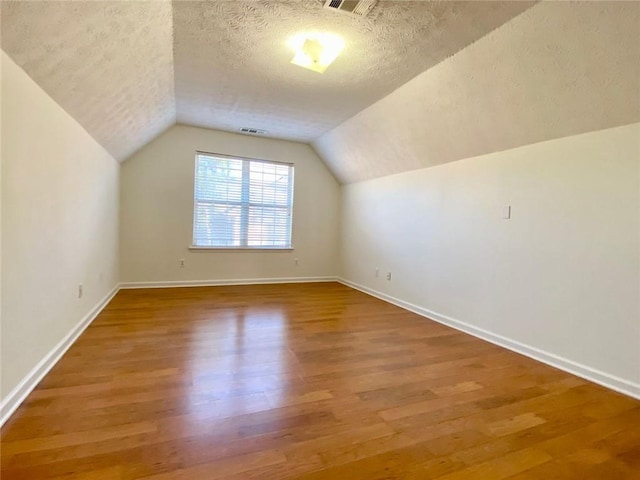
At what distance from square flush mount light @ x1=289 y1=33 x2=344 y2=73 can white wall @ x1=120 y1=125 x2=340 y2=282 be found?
9.76ft

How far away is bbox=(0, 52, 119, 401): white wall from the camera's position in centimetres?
168

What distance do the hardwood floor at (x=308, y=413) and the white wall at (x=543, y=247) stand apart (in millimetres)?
312

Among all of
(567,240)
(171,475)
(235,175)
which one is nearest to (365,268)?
(235,175)

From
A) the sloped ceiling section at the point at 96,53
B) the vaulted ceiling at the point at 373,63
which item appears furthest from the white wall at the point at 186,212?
the sloped ceiling section at the point at 96,53

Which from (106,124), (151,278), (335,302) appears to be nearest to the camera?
(106,124)

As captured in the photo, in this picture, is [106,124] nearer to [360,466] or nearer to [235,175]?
[235,175]

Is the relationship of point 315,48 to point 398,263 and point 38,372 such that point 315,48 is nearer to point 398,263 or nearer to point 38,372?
point 38,372

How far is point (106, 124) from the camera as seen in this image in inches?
122

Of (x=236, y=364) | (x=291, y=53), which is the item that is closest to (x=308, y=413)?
(x=236, y=364)

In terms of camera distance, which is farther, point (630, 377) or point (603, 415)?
point (630, 377)

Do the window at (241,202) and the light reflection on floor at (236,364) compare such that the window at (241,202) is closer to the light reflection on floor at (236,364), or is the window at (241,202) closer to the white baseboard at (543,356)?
the light reflection on floor at (236,364)

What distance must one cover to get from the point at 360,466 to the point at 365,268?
398 cm

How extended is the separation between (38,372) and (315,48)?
9.28 feet

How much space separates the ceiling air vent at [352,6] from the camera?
203cm
